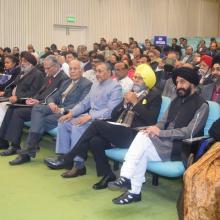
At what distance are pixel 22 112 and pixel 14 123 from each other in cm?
16

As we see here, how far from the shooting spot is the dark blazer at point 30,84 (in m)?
5.52

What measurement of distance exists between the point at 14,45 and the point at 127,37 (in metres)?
5.27

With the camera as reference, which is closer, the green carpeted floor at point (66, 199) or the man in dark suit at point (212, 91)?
the green carpeted floor at point (66, 199)

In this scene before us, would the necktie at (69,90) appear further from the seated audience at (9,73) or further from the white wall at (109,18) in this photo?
the white wall at (109,18)

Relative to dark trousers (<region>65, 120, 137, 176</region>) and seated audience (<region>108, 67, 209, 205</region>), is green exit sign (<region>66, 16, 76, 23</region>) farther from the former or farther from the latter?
seated audience (<region>108, 67, 209, 205</region>)

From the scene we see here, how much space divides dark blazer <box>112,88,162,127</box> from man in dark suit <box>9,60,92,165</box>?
1.13m

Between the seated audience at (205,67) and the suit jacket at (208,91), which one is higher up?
the seated audience at (205,67)

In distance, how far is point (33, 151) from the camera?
468cm

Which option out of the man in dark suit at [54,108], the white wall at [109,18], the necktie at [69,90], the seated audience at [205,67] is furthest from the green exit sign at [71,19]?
the necktie at [69,90]

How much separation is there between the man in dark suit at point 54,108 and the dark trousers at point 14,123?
238mm

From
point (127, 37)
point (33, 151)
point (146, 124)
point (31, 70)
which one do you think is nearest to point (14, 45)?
point (127, 37)

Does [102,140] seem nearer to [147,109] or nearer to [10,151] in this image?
[147,109]

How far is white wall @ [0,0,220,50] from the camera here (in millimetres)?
14719

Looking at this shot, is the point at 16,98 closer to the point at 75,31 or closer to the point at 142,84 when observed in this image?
the point at 142,84
